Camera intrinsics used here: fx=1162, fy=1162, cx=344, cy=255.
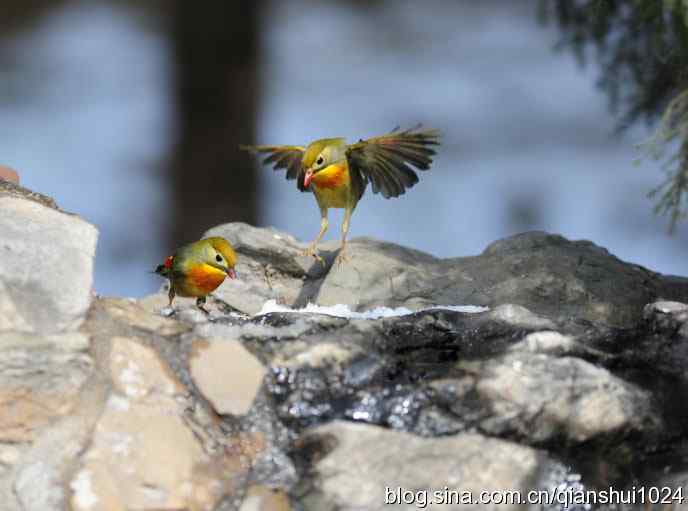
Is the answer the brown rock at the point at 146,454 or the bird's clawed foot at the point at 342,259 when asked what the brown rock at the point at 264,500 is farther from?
the bird's clawed foot at the point at 342,259

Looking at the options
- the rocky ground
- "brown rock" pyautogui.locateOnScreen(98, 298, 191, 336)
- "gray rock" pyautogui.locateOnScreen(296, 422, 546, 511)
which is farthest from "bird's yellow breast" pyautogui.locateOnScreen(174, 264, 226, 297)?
"gray rock" pyautogui.locateOnScreen(296, 422, 546, 511)

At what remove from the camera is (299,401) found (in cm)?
282

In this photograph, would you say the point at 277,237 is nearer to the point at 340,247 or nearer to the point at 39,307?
the point at 340,247

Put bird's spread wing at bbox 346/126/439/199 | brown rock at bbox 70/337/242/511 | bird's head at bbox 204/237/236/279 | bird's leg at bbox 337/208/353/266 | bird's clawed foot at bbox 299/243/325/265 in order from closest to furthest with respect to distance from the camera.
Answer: brown rock at bbox 70/337/242/511 → bird's head at bbox 204/237/236/279 → bird's spread wing at bbox 346/126/439/199 → bird's leg at bbox 337/208/353/266 → bird's clawed foot at bbox 299/243/325/265

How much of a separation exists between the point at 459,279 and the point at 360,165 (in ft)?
1.79

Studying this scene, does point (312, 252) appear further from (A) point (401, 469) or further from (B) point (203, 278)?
(A) point (401, 469)

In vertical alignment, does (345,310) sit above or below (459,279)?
below

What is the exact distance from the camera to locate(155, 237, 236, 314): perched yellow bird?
3508 millimetres

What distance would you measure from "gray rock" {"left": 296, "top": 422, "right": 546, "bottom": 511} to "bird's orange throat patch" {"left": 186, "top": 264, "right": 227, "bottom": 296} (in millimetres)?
900

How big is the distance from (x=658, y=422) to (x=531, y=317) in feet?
1.42

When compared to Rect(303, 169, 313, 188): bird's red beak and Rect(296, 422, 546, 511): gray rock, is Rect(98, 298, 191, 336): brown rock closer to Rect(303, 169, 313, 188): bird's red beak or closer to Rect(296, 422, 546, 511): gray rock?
Rect(296, 422, 546, 511): gray rock


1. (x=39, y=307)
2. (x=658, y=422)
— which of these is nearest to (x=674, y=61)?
(x=658, y=422)

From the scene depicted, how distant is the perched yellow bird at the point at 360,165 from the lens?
13.1ft

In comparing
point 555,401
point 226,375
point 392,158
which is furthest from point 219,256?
point 555,401
